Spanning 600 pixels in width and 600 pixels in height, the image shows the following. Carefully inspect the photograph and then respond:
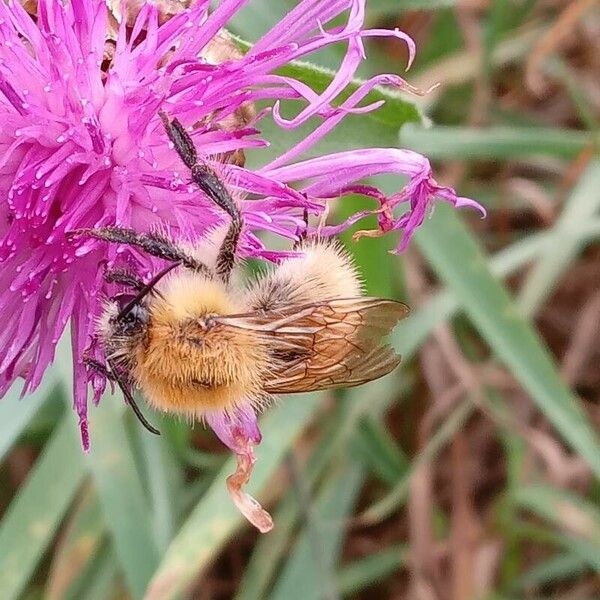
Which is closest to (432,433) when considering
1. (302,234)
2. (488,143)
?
(488,143)

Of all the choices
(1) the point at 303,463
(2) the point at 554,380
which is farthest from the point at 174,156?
(1) the point at 303,463

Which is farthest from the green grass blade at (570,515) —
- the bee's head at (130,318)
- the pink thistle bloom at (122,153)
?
the bee's head at (130,318)

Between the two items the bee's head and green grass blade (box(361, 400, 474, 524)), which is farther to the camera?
green grass blade (box(361, 400, 474, 524))

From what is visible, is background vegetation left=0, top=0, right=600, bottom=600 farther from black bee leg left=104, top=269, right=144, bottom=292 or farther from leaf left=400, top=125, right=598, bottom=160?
black bee leg left=104, top=269, right=144, bottom=292

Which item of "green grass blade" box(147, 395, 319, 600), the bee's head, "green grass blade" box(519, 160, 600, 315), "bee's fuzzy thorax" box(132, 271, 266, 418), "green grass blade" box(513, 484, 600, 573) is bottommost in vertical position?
"green grass blade" box(513, 484, 600, 573)

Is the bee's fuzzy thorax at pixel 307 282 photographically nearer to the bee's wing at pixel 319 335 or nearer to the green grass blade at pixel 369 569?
the bee's wing at pixel 319 335

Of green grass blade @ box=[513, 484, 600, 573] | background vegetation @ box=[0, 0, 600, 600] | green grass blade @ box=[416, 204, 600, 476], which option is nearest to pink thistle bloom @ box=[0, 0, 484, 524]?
background vegetation @ box=[0, 0, 600, 600]

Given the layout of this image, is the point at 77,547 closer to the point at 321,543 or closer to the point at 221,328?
the point at 321,543
